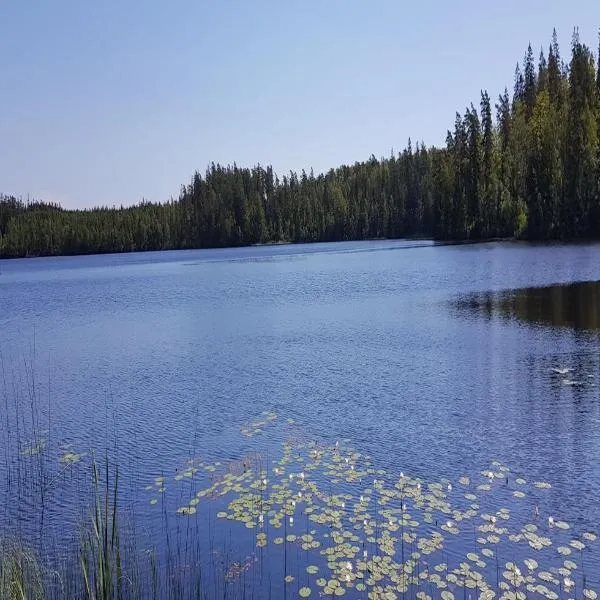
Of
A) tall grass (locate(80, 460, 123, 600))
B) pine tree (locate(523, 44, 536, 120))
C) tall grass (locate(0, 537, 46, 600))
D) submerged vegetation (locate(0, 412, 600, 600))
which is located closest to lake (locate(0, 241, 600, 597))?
submerged vegetation (locate(0, 412, 600, 600))

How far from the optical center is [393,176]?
17712 centimetres

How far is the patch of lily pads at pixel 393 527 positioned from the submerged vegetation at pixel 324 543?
28 millimetres

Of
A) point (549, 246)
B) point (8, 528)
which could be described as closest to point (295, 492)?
point (8, 528)

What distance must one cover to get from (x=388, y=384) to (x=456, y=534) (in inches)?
390

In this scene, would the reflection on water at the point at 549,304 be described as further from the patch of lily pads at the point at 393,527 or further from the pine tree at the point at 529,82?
the pine tree at the point at 529,82

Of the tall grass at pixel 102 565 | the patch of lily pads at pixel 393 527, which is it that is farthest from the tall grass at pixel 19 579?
the patch of lily pads at pixel 393 527

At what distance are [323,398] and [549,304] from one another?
19719 millimetres

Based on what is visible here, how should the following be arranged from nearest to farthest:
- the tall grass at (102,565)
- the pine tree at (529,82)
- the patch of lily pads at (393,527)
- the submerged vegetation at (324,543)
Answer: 1. the tall grass at (102,565)
2. the submerged vegetation at (324,543)
3. the patch of lily pads at (393,527)
4. the pine tree at (529,82)

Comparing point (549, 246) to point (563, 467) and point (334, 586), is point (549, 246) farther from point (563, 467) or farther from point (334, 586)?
point (334, 586)

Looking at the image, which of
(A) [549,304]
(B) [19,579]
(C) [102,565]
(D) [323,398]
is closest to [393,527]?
(C) [102,565]

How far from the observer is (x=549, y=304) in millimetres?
32906

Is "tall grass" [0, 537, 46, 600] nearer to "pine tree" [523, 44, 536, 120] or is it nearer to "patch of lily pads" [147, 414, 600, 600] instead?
"patch of lily pads" [147, 414, 600, 600]

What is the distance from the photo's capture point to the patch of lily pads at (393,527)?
8.37 metres

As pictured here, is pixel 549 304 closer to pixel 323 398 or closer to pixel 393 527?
pixel 323 398
